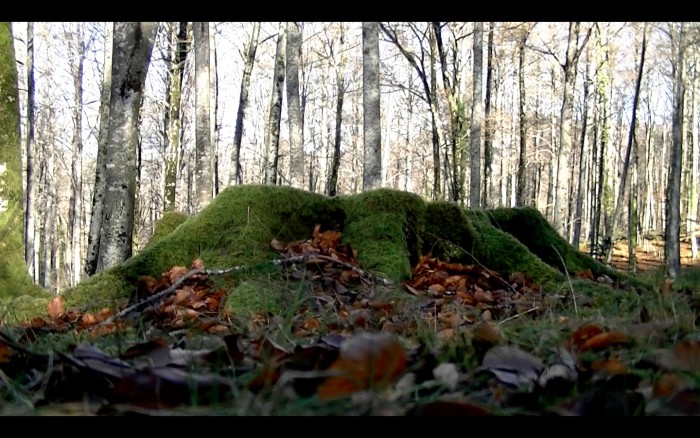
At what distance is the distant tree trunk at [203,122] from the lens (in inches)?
496

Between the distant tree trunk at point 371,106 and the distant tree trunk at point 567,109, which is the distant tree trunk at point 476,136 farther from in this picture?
the distant tree trunk at point 371,106

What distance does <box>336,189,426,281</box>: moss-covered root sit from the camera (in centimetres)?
483

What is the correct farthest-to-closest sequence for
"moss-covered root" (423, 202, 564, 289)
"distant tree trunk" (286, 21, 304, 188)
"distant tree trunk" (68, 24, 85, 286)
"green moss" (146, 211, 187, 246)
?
"distant tree trunk" (68, 24, 85, 286)
"distant tree trunk" (286, 21, 304, 188)
"green moss" (146, 211, 187, 246)
"moss-covered root" (423, 202, 564, 289)

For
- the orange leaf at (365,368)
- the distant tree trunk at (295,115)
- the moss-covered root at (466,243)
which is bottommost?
the orange leaf at (365,368)

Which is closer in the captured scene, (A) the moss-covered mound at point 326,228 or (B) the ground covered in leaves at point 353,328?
(B) the ground covered in leaves at point 353,328

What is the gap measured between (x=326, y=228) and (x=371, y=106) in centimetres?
579

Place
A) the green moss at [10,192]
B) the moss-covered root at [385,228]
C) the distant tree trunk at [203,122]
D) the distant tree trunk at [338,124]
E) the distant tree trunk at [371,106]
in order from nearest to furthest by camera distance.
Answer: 1. the moss-covered root at [385,228]
2. the green moss at [10,192]
3. the distant tree trunk at [371,106]
4. the distant tree trunk at [203,122]
5. the distant tree trunk at [338,124]

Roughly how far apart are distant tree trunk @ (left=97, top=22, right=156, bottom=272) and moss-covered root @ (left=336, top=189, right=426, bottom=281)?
2.71m

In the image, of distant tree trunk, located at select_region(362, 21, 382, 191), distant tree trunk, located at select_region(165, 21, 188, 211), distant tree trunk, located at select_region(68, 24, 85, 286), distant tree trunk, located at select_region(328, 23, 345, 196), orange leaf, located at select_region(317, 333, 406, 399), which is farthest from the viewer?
distant tree trunk, located at select_region(68, 24, 85, 286)

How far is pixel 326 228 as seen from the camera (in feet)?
17.8

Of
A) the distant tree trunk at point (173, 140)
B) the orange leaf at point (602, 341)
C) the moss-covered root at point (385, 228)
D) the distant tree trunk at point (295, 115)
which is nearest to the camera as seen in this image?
the orange leaf at point (602, 341)

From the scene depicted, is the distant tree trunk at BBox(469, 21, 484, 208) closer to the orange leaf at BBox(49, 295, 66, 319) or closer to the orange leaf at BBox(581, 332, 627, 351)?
the orange leaf at BBox(49, 295, 66, 319)

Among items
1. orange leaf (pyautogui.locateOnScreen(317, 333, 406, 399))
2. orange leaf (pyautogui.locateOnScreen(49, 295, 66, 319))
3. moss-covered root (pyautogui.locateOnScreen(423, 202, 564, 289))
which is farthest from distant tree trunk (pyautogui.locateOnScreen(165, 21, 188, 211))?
orange leaf (pyautogui.locateOnScreen(317, 333, 406, 399))

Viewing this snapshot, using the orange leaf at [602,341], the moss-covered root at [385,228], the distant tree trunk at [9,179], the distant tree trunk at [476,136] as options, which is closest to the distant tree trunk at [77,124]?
the distant tree trunk at [476,136]
